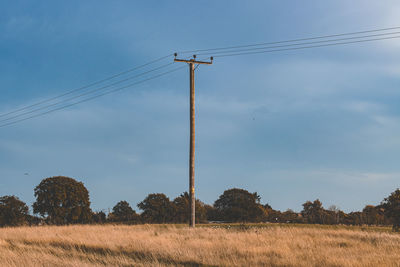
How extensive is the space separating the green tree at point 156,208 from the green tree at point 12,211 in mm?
12879

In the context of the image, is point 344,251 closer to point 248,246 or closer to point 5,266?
point 248,246

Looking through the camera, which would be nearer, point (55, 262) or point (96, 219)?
point (55, 262)

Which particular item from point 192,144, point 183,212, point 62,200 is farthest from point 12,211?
point 192,144

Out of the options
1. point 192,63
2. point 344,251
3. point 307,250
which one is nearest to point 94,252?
point 307,250

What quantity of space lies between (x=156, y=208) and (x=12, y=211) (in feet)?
52.4

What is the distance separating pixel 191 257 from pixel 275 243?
428 centimetres

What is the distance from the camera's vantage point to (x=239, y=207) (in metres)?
50.4

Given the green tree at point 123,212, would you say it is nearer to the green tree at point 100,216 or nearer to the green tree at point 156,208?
the green tree at point 100,216

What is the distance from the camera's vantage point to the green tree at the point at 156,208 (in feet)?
160

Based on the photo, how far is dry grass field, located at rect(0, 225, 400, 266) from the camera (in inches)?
539

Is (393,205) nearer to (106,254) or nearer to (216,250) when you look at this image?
(216,250)

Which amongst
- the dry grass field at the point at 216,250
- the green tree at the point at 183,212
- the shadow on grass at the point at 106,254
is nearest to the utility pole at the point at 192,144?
the dry grass field at the point at 216,250

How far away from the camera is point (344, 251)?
15.2m

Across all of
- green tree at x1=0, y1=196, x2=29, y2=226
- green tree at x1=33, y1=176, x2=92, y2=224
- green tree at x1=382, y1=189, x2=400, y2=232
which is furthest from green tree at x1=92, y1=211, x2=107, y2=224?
green tree at x1=382, y1=189, x2=400, y2=232
